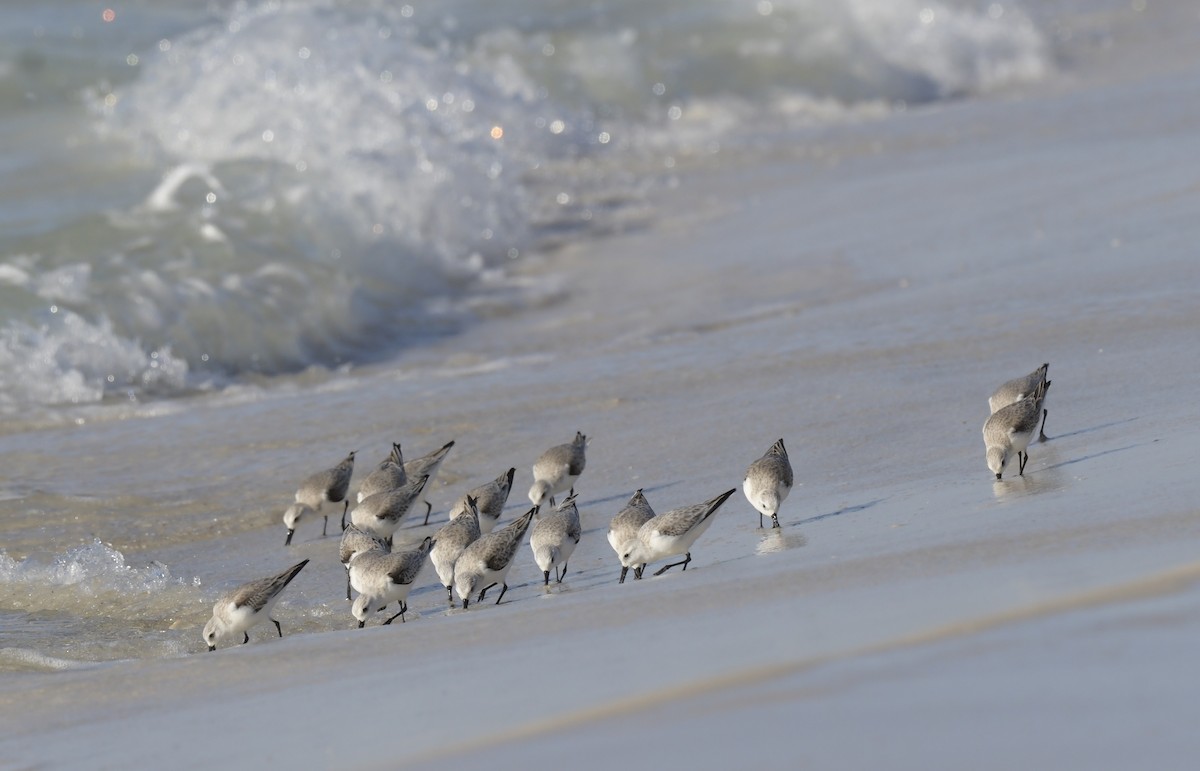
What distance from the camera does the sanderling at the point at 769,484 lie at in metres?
5.56

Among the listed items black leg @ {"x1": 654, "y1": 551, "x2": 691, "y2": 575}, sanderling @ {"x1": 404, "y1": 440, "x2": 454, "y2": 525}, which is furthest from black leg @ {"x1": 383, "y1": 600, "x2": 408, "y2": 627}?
sanderling @ {"x1": 404, "y1": 440, "x2": 454, "y2": 525}

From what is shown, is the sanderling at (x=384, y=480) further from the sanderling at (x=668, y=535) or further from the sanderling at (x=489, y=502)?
the sanderling at (x=668, y=535)

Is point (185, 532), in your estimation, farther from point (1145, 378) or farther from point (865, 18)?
point (865, 18)

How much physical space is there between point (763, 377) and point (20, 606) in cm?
357

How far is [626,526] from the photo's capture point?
5.58m

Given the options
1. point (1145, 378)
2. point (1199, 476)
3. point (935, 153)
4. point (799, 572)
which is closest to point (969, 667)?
point (799, 572)

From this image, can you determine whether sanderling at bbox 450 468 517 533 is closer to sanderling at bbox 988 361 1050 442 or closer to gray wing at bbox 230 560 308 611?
gray wing at bbox 230 560 308 611

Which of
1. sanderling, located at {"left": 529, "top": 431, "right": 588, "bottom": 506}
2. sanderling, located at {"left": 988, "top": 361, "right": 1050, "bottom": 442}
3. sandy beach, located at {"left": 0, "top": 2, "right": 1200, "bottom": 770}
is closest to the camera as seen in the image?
sandy beach, located at {"left": 0, "top": 2, "right": 1200, "bottom": 770}

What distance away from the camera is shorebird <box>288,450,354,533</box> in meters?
6.69

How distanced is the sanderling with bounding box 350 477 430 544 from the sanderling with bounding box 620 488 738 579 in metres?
1.17

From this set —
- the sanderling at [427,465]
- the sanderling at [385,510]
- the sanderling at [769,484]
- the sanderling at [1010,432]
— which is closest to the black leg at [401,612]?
A: the sanderling at [385,510]

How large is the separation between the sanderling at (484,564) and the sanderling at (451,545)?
7.1 inches

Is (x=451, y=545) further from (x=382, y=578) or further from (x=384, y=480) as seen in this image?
(x=384, y=480)

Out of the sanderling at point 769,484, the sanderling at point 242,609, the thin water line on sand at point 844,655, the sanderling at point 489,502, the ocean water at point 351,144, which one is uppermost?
the ocean water at point 351,144
